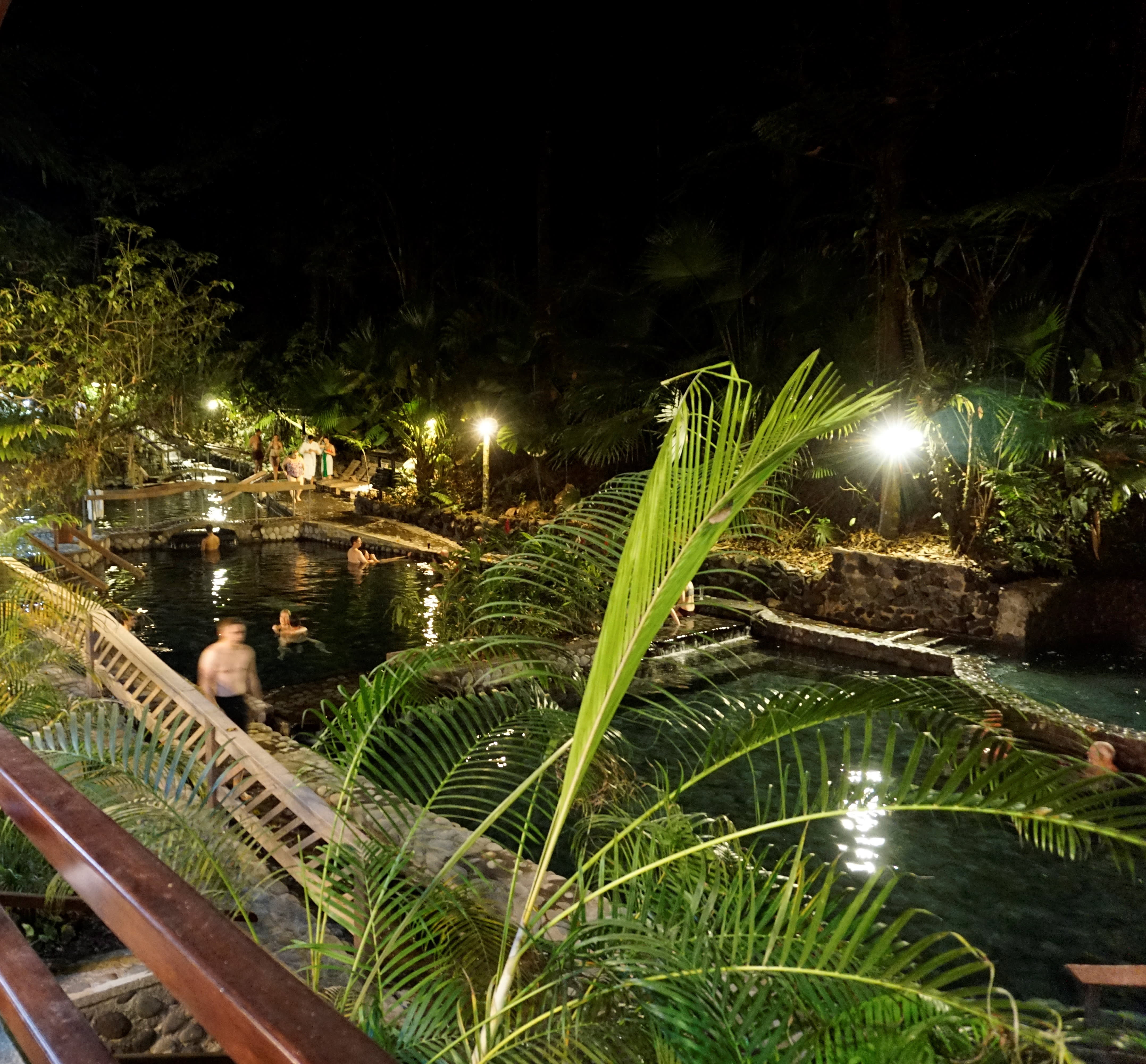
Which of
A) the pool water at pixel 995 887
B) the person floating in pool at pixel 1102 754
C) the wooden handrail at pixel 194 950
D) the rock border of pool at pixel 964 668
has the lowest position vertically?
the pool water at pixel 995 887

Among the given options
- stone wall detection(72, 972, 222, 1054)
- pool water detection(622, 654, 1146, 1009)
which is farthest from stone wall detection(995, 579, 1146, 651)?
stone wall detection(72, 972, 222, 1054)

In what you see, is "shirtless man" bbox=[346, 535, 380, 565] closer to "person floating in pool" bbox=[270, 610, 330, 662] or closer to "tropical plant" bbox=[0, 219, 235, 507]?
"tropical plant" bbox=[0, 219, 235, 507]

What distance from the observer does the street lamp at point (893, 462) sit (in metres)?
12.5

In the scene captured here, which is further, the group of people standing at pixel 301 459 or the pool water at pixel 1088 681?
the group of people standing at pixel 301 459

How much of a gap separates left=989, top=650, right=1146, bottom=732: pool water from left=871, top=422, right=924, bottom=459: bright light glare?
3.37 metres

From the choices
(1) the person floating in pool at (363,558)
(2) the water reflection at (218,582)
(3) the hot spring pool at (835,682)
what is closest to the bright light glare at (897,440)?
(3) the hot spring pool at (835,682)

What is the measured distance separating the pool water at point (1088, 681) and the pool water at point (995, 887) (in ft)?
10.6

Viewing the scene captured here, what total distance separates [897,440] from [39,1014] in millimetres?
12782

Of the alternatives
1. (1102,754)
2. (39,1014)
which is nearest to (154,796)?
(39,1014)

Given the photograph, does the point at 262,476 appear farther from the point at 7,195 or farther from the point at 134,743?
the point at 134,743

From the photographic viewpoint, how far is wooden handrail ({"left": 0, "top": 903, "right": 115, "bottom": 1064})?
1.14 meters

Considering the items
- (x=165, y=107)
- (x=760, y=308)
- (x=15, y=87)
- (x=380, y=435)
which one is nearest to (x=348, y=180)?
(x=165, y=107)

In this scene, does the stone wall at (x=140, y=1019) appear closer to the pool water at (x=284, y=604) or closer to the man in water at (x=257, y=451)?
the pool water at (x=284, y=604)

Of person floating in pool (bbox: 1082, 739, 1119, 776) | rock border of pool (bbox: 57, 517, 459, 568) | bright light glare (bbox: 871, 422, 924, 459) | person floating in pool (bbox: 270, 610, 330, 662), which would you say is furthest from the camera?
rock border of pool (bbox: 57, 517, 459, 568)
